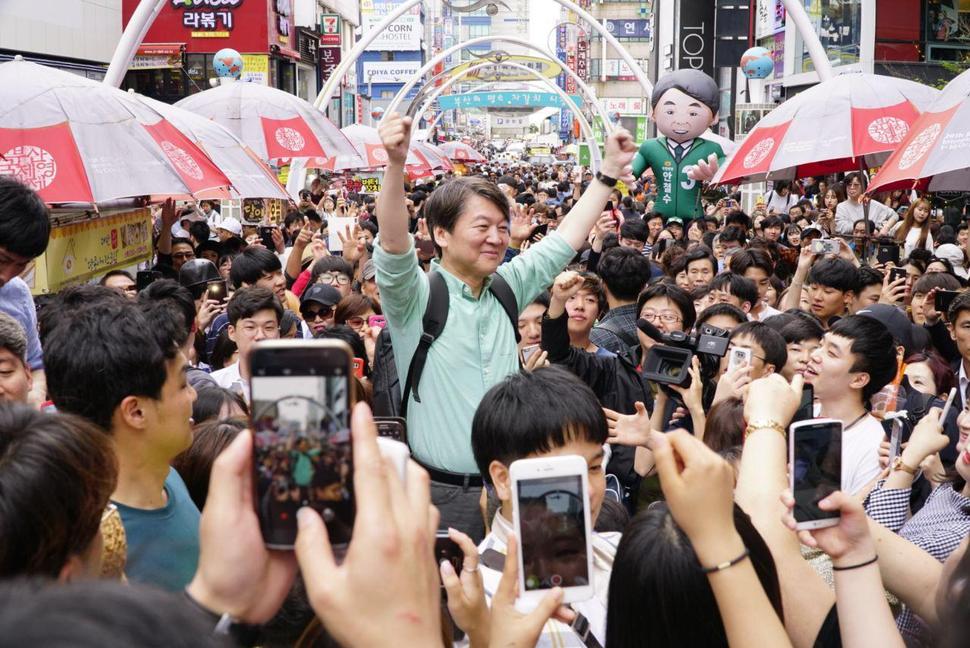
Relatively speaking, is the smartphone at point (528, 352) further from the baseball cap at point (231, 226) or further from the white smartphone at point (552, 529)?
the baseball cap at point (231, 226)

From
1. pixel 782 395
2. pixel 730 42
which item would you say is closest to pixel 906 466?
pixel 782 395

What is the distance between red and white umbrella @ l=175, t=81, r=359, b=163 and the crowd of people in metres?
4.37

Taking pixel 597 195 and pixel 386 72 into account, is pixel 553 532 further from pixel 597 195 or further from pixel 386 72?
pixel 386 72

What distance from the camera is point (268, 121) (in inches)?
427

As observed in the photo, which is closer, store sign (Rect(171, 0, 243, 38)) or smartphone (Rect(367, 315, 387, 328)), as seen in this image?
smartphone (Rect(367, 315, 387, 328))

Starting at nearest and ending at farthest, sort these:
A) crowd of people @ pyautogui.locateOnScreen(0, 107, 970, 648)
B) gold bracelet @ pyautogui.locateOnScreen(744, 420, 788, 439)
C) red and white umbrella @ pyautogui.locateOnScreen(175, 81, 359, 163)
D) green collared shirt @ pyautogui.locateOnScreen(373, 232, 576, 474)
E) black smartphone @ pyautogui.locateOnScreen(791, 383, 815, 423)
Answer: crowd of people @ pyautogui.locateOnScreen(0, 107, 970, 648) → gold bracelet @ pyautogui.locateOnScreen(744, 420, 788, 439) → green collared shirt @ pyautogui.locateOnScreen(373, 232, 576, 474) → black smartphone @ pyautogui.locateOnScreen(791, 383, 815, 423) → red and white umbrella @ pyautogui.locateOnScreen(175, 81, 359, 163)

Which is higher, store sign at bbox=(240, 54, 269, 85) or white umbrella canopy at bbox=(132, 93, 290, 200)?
store sign at bbox=(240, 54, 269, 85)

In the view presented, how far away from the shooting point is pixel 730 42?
2469cm

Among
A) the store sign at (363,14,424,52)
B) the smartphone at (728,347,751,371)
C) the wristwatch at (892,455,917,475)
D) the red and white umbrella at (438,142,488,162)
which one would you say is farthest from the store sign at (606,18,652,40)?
the wristwatch at (892,455,917,475)

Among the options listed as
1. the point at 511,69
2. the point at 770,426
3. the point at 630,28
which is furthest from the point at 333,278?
the point at 630,28

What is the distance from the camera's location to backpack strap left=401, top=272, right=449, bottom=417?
3.77 m

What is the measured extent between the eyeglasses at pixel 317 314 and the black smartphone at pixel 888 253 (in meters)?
4.65

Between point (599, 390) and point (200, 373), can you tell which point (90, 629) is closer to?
point (200, 373)

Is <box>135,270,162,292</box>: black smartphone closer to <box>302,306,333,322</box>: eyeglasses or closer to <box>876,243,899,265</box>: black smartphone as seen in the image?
<box>302,306,333,322</box>: eyeglasses
